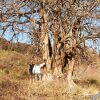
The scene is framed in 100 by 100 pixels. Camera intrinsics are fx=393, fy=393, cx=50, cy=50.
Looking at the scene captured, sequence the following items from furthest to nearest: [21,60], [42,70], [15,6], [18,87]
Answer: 1. [21,60]
2. [42,70]
3. [15,6]
4. [18,87]

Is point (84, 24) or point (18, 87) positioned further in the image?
point (84, 24)

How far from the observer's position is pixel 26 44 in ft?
65.1

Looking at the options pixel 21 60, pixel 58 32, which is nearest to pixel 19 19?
pixel 58 32

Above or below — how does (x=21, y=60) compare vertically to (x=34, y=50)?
below

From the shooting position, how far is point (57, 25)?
19.6 metres

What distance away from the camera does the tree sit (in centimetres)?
1895

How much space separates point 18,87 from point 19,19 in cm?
536

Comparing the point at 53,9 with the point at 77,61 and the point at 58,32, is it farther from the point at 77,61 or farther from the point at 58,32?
the point at 77,61

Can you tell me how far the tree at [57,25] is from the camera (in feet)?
62.2

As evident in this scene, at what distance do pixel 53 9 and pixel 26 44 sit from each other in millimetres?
2319

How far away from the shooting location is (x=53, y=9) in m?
19.0

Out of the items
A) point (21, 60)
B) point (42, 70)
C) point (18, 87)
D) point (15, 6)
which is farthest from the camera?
point (21, 60)

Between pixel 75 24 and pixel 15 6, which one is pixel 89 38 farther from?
pixel 15 6

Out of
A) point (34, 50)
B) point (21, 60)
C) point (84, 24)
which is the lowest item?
point (21, 60)
